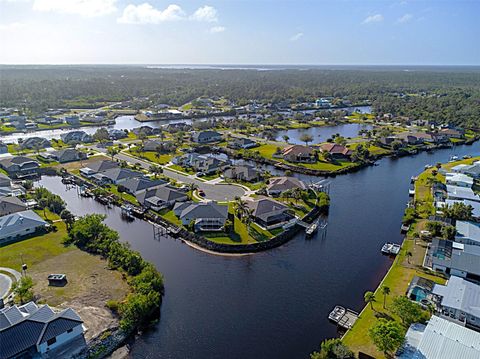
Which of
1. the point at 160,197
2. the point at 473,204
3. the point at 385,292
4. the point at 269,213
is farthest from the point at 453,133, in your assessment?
the point at 160,197

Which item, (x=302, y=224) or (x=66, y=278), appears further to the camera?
(x=302, y=224)

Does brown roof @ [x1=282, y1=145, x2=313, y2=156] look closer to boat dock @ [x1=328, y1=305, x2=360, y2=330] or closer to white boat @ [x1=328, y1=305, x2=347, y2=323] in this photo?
white boat @ [x1=328, y1=305, x2=347, y2=323]

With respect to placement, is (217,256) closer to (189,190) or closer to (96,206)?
(189,190)

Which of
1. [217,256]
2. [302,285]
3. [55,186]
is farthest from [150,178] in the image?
[302,285]

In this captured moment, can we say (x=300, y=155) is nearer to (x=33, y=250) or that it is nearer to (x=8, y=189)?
(x=33, y=250)

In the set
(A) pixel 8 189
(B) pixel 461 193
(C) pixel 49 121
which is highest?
(C) pixel 49 121

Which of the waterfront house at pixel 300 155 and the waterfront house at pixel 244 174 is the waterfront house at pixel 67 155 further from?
the waterfront house at pixel 300 155
